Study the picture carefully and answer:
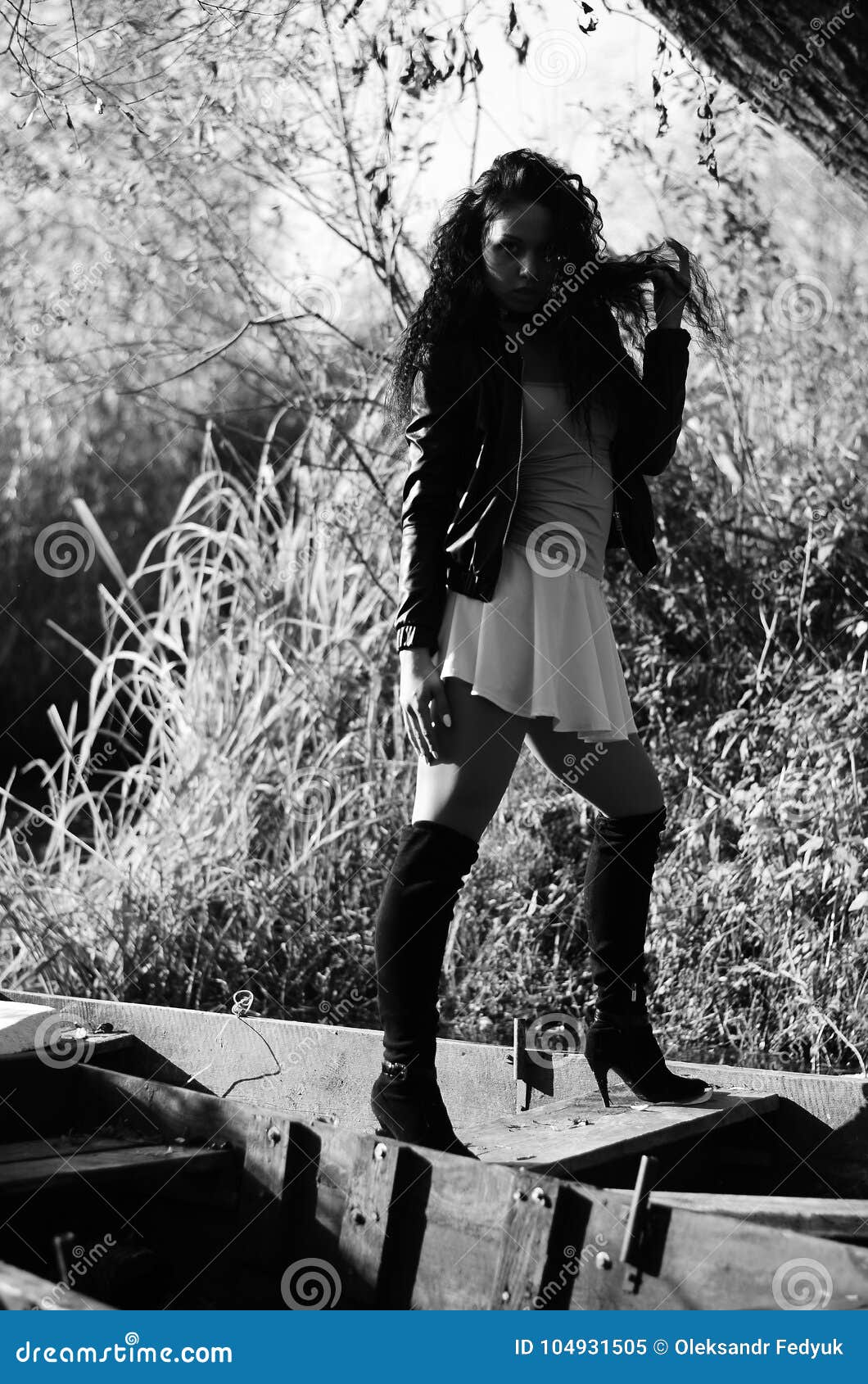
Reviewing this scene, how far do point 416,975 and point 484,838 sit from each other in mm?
2191

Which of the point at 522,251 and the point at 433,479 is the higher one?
the point at 522,251

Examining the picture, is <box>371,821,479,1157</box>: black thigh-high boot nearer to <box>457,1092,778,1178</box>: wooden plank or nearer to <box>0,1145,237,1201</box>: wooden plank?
<box>457,1092,778,1178</box>: wooden plank

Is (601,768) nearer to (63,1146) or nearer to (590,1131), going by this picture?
(590,1131)

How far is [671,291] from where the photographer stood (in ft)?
8.03

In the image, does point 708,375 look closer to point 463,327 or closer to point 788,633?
point 788,633

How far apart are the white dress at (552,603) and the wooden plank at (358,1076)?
0.69m

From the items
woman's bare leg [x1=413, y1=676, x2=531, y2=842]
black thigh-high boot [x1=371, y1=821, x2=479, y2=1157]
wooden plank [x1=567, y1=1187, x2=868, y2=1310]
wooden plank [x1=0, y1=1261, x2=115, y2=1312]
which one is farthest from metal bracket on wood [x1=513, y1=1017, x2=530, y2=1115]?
wooden plank [x1=0, y1=1261, x2=115, y2=1312]

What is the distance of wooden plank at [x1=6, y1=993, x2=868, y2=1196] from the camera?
2393 millimetres

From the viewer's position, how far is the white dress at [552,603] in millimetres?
2238

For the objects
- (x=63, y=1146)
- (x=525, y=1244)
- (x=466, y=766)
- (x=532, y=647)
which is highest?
(x=532, y=647)

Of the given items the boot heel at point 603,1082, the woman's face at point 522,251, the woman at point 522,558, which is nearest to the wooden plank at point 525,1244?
the woman at point 522,558

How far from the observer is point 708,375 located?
4852 millimetres

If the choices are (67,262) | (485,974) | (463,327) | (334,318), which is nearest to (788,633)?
(485,974)

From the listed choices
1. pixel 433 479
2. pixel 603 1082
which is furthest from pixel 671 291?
pixel 603 1082
